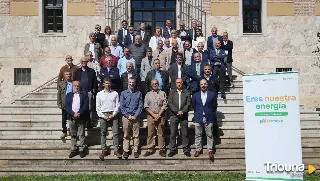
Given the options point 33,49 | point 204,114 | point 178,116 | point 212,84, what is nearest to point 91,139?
point 178,116

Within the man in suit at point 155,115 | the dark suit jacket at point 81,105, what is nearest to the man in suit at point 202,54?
the man in suit at point 155,115

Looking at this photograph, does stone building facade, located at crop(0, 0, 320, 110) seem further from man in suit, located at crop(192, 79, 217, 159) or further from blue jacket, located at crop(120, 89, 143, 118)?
blue jacket, located at crop(120, 89, 143, 118)

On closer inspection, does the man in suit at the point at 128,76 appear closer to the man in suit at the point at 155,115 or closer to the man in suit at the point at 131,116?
the man in suit at the point at 131,116

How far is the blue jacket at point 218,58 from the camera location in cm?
1285

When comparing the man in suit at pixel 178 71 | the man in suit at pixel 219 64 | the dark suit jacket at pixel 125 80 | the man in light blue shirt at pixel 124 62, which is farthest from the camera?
the man in suit at pixel 219 64

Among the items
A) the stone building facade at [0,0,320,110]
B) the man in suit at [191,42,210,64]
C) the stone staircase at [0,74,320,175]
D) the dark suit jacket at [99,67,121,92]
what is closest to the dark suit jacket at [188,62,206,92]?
the man in suit at [191,42,210,64]

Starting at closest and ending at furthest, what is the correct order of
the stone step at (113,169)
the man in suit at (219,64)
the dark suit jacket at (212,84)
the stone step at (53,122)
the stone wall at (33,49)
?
the stone step at (113,169), the dark suit jacket at (212,84), the stone step at (53,122), the man in suit at (219,64), the stone wall at (33,49)

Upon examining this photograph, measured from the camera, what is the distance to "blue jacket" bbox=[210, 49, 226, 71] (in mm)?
12852

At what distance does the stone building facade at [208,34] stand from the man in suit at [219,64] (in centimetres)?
419

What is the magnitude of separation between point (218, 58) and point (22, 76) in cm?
801

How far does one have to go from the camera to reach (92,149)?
1111 centimetres

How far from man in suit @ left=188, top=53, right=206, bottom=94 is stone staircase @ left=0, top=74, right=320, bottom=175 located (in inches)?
40.8

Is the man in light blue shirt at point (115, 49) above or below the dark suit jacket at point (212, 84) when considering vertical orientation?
above

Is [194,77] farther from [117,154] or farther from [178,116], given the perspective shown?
[117,154]
